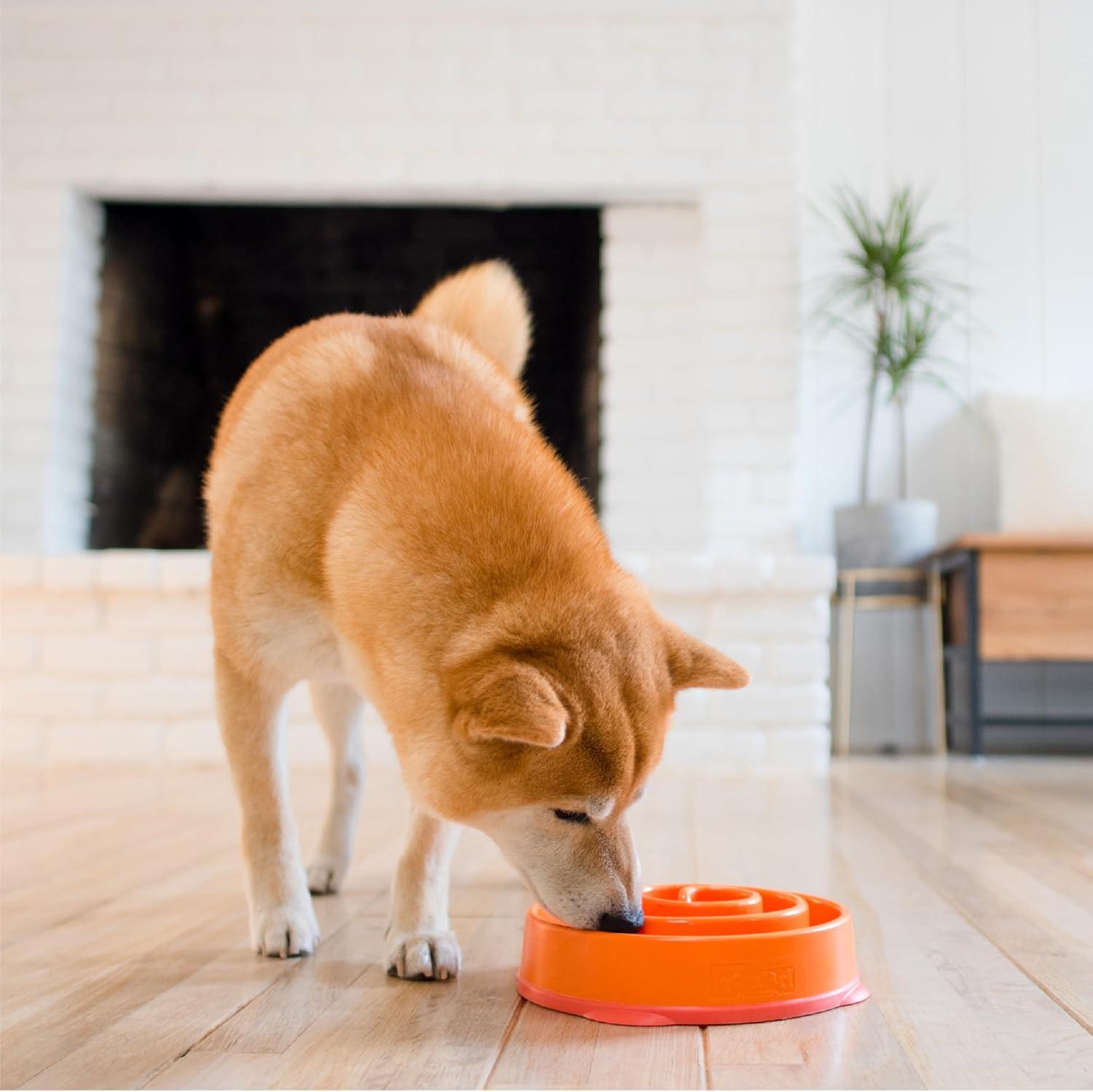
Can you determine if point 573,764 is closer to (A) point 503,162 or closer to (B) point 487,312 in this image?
(B) point 487,312

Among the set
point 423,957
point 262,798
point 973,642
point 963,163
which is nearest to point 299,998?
point 423,957

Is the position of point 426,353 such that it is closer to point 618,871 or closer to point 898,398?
point 618,871

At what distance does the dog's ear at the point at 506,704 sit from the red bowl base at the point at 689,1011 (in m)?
0.26

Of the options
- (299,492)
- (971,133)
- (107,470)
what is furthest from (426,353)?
(971,133)

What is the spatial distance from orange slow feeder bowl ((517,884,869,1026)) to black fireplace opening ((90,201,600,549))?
3.11m

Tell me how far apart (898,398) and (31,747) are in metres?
3.15

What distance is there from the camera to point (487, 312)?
1.88m

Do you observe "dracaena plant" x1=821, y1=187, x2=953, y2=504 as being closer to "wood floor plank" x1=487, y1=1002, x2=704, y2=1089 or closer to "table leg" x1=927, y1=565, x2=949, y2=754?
"table leg" x1=927, y1=565, x2=949, y2=754

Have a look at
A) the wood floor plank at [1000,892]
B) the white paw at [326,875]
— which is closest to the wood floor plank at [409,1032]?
the white paw at [326,875]

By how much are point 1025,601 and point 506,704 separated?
10.9 ft

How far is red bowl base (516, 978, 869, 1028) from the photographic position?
3.50 ft

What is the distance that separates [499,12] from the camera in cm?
408

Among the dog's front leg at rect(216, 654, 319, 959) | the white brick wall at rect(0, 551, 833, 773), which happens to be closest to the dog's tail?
the dog's front leg at rect(216, 654, 319, 959)

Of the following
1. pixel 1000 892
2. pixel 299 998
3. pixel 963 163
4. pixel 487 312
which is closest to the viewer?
pixel 299 998
